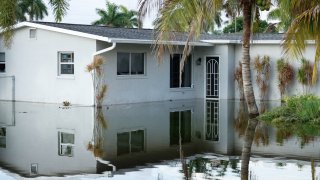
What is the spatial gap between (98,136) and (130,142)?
3.63 ft

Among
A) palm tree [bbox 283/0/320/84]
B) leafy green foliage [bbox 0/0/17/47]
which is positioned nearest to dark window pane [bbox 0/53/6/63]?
leafy green foliage [bbox 0/0/17/47]

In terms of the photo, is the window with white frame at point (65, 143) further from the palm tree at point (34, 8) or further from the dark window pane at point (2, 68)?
the palm tree at point (34, 8)

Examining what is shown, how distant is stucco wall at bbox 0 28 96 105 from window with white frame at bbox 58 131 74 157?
7.17 meters

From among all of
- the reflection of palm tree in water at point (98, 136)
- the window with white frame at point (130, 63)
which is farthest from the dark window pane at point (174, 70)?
the reflection of palm tree in water at point (98, 136)

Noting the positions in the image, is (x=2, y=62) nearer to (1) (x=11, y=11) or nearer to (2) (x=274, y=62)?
(2) (x=274, y=62)

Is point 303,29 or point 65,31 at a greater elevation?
point 65,31

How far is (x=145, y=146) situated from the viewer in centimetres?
1301

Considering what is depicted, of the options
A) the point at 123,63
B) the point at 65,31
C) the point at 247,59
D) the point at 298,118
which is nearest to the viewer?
the point at 298,118

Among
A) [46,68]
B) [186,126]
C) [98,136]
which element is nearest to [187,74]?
[46,68]

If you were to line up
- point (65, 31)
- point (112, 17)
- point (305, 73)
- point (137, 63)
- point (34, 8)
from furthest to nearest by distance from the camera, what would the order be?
point (112, 17) < point (34, 8) < point (305, 73) < point (137, 63) < point (65, 31)

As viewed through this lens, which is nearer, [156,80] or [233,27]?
[156,80]

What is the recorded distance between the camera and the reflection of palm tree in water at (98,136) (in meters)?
12.2

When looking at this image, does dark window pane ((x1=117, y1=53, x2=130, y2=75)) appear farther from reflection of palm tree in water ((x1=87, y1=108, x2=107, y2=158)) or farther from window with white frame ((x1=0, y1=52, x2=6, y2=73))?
window with white frame ((x1=0, y1=52, x2=6, y2=73))

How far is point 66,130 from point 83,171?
546 centimetres
